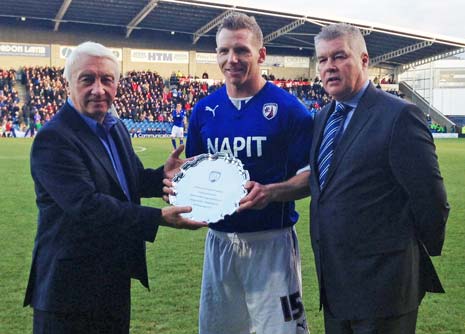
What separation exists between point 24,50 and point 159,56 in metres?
9.64

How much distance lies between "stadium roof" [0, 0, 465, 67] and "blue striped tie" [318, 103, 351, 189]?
34394 mm

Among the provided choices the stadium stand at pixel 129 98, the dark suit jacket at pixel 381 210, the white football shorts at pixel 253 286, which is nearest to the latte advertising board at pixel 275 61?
the stadium stand at pixel 129 98

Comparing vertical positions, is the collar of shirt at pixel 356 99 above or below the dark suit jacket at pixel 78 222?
above

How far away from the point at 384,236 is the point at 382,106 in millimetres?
619

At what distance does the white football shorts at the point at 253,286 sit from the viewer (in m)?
3.05

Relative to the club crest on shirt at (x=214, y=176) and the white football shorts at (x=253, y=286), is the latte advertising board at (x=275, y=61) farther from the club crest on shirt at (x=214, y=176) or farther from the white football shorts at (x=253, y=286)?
the club crest on shirt at (x=214, y=176)

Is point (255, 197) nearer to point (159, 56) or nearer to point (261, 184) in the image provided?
point (261, 184)

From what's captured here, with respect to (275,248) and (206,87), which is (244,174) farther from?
A: (206,87)

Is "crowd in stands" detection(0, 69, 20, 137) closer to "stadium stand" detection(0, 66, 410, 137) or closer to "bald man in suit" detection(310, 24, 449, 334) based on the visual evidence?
"stadium stand" detection(0, 66, 410, 137)

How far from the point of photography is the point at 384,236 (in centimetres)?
263

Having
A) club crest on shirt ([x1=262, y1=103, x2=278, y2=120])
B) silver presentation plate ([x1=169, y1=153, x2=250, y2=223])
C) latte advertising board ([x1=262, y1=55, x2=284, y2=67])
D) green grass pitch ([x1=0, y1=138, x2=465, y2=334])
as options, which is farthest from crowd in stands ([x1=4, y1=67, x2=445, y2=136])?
silver presentation plate ([x1=169, y1=153, x2=250, y2=223])

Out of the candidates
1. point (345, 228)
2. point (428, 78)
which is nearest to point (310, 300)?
point (345, 228)

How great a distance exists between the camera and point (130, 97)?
1447 inches

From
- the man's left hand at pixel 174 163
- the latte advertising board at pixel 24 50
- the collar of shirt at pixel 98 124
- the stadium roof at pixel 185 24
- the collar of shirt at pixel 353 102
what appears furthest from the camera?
the latte advertising board at pixel 24 50
